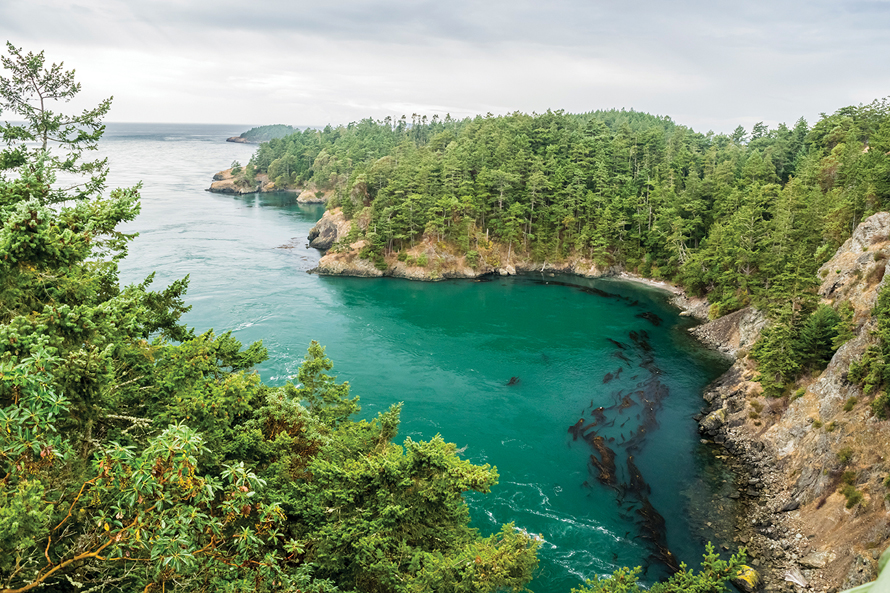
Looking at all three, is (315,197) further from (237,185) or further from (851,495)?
(851,495)

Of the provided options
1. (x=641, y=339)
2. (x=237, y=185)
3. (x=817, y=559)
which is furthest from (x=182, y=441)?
(x=237, y=185)

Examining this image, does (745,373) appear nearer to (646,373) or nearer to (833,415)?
(646,373)

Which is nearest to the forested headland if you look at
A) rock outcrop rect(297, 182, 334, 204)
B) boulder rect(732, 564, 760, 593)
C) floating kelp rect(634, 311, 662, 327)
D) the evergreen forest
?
the evergreen forest

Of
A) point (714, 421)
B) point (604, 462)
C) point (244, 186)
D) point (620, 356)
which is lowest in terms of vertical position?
point (604, 462)

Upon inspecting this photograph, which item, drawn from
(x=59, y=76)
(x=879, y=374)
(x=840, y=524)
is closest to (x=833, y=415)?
(x=879, y=374)

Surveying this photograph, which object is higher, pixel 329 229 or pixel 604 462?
pixel 329 229

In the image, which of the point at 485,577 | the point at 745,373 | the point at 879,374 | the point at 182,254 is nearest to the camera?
the point at 485,577

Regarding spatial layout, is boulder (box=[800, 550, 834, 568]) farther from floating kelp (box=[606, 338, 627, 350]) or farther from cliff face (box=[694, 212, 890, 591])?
floating kelp (box=[606, 338, 627, 350])
